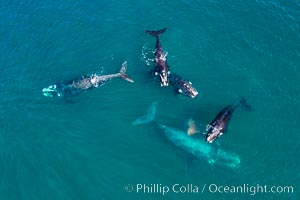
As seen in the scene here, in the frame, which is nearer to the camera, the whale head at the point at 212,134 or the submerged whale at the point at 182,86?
the whale head at the point at 212,134

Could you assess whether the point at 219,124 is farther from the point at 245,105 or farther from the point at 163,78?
the point at 163,78

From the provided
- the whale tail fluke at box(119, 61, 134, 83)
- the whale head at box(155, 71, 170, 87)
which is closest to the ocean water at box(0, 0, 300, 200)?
the whale tail fluke at box(119, 61, 134, 83)

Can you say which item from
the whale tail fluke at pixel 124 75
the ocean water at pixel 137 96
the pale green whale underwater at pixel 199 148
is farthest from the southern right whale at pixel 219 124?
the whale tail fluke at pixel 124 75

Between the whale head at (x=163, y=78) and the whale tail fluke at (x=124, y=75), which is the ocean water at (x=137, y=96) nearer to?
the whale tail fluke at (x=124, y=75)

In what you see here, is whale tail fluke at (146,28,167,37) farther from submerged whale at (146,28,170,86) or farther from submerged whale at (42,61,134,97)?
submerged whale at (42,61,134,97)

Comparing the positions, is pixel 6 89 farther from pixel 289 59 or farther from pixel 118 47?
pixel 289 59
